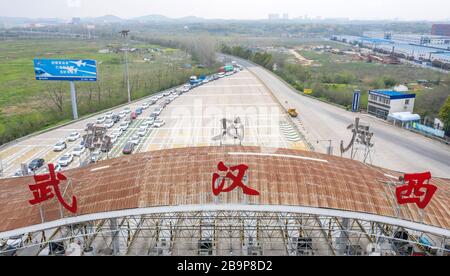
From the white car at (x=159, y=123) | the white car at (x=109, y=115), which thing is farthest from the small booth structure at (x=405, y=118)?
the white car at (x=109, y=115)

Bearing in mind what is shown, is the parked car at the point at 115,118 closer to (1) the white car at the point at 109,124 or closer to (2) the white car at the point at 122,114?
(2) the white car at the point at 122,114

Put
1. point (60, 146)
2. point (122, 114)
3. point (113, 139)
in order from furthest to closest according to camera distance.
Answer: point (122, 114)
point (113, 139)
point (60, 146)

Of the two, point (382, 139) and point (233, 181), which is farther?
point (382, 139)

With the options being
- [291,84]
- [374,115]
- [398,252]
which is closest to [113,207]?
[398,252]

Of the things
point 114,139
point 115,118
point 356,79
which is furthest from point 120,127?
point 356,79

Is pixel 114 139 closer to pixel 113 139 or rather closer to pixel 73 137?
pixel 113 139

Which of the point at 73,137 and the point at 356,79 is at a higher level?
the point at 356,79

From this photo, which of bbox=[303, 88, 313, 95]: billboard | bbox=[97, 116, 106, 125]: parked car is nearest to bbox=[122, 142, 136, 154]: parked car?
bbox=[97, 116, 106, 125]: parked car
